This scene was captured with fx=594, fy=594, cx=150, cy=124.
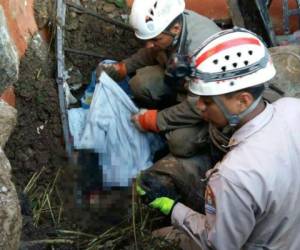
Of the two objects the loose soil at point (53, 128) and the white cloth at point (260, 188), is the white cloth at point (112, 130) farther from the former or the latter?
the white cloth at point (260, 188)

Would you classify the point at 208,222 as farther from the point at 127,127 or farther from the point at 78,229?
the point at 127,127

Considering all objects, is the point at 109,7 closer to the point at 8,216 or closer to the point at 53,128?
the point at 53,128

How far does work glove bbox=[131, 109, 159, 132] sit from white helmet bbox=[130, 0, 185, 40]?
537 millimetres

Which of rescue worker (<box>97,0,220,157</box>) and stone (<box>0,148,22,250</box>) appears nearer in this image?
stone (<box>0,148,22,250</box>)

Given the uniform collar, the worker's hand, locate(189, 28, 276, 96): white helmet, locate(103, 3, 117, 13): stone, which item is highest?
locate(189, 28, 276, 96): white helmet

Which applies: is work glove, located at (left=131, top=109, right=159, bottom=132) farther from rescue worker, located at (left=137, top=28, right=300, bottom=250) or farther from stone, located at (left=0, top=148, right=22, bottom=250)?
stone, located at (left=0, top=148, right=22, bottom=250)

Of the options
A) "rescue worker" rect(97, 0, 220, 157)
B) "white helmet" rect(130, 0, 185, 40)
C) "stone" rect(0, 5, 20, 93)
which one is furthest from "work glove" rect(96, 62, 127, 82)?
"stone" rect(0, 5, 20, 93)

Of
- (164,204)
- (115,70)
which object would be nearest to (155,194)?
(164,204)

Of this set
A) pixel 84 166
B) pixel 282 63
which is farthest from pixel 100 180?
pixel 282 63

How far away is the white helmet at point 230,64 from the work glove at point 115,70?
1764 millimetres

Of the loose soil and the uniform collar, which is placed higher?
the uniform collar

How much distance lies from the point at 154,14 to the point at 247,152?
5.07 feet

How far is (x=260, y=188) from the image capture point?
260cm

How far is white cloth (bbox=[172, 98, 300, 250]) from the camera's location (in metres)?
2.61
